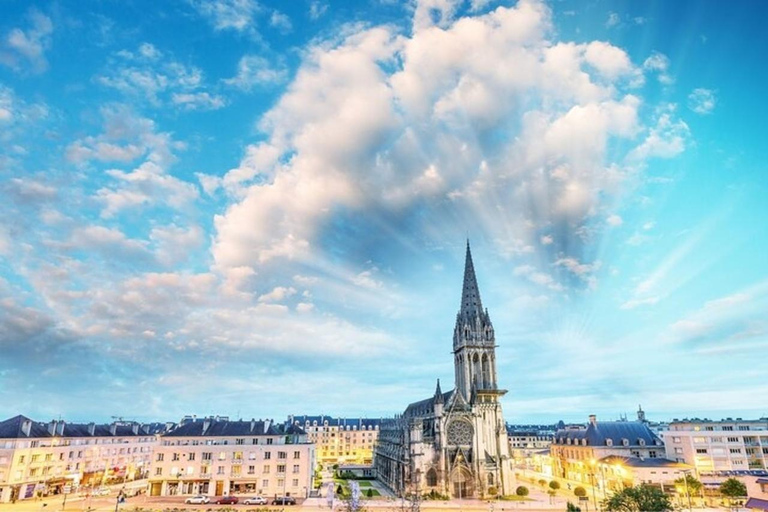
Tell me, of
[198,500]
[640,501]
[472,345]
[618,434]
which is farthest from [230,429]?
[618,434]

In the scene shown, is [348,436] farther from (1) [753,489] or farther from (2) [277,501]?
(1) [753,489]

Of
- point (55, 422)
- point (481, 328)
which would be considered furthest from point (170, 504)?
point (481, 328)

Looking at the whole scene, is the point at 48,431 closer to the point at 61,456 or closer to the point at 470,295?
the point at 61,456

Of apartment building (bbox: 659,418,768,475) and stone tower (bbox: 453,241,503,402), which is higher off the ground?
stone tower (bbox: 453,241,503,402)

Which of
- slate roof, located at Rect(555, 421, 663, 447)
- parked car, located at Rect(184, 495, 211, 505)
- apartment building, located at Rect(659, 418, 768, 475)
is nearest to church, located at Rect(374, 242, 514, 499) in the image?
slate roof, located at Rect(555, 421, 663, 447)

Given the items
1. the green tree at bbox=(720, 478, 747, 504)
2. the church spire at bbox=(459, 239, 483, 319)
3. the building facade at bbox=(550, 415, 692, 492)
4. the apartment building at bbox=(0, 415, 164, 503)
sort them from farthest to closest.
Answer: the church spire at bbox=(459, 239, 483, 319) < the building facade at bbox=(550, 415, 692, 492) < the apartment building at bbox=(0, 415, 164, 503) < the green tree at bbox=(720, 478, 747, 504)

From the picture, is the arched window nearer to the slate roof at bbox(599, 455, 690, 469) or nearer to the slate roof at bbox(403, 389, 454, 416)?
the slate roof at bbox(403, 389, 454, 416)

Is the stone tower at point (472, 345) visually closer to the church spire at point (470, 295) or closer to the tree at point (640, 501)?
the church spire at point (470, 295)
